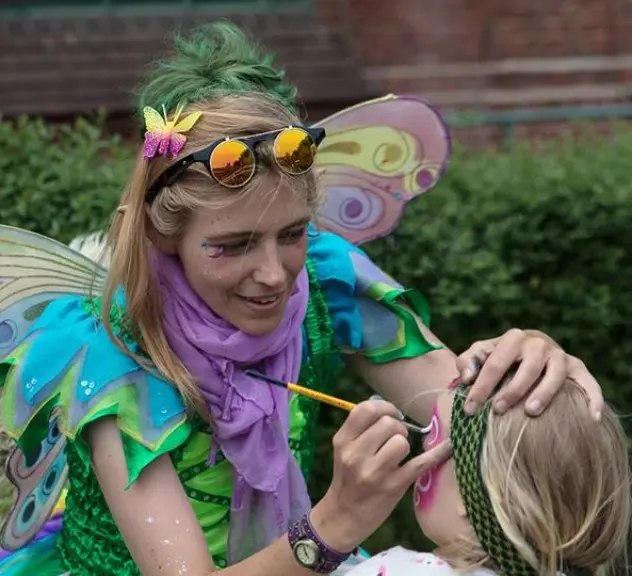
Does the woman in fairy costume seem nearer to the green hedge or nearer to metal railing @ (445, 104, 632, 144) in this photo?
the green hedge

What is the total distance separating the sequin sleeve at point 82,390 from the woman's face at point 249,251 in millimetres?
212

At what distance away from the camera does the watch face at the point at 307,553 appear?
81.0 inches

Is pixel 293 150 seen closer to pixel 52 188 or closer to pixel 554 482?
pixel 554 482

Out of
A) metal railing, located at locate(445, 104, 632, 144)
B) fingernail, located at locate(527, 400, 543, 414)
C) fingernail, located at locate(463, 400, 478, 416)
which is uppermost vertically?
fingernail, located at locate(527, 400, 543, 414)

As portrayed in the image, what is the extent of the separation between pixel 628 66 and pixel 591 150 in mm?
2844

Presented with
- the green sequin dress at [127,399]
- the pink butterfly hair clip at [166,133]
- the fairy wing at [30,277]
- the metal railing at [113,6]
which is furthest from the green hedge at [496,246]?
the metal railing at [113,6]

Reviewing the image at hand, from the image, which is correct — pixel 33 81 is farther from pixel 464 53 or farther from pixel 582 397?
pixel 582 397

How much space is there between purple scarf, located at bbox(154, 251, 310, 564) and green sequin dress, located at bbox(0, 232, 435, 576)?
51 millimetres

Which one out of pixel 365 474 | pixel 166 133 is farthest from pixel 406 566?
pixel 166 133

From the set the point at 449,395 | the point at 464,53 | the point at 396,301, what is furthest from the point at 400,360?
the point at 464,53

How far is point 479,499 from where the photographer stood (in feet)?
6.69

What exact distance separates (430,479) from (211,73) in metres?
0.88

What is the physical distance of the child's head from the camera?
2008 millimetres

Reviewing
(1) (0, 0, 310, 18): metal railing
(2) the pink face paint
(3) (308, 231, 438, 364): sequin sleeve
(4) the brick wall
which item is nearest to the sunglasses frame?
(3) (308, 231, 438, 364): sequin sleeve
